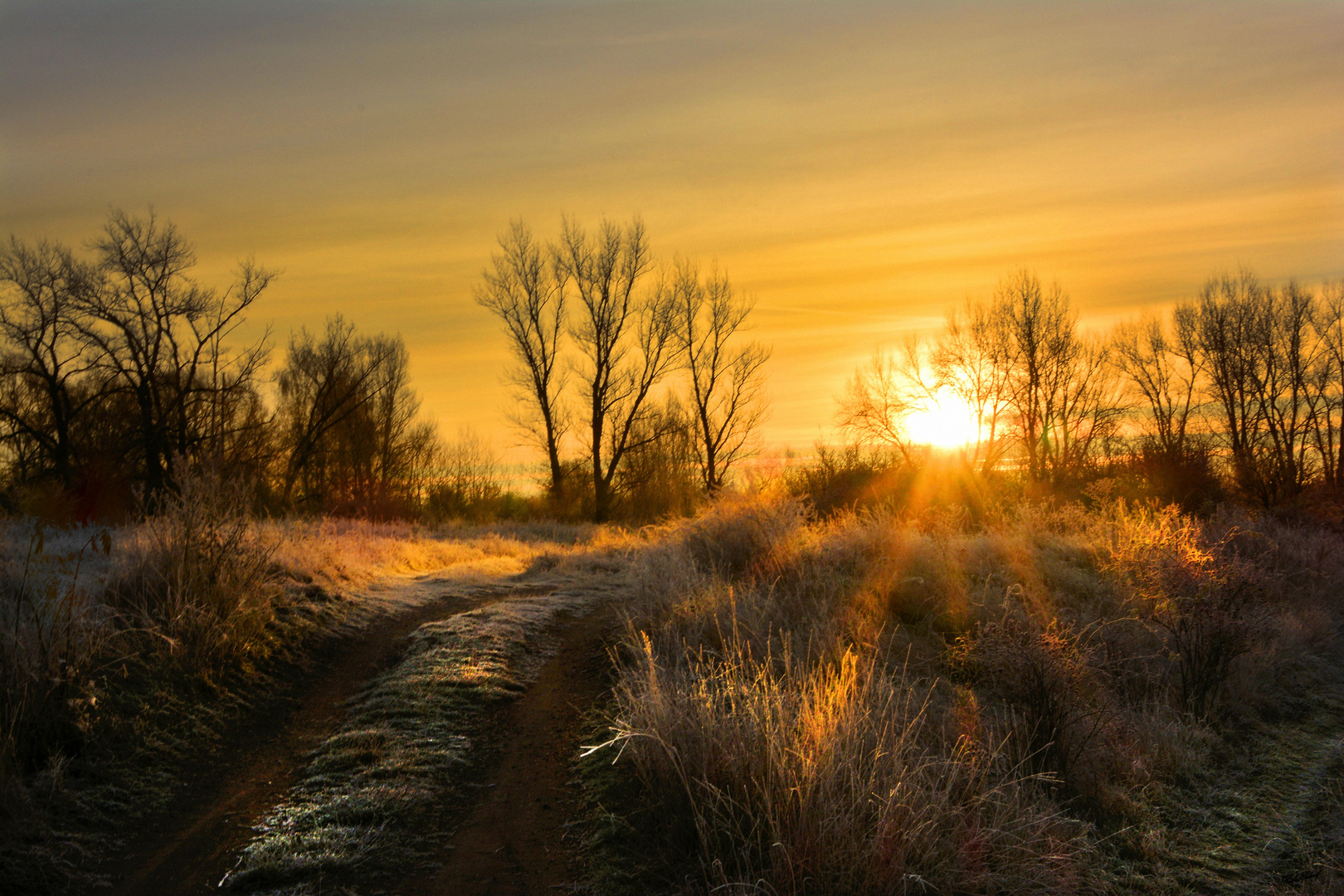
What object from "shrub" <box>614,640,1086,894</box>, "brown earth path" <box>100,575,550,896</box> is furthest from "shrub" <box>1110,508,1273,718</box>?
"brown earth path" <box>100,575,550,896</box>

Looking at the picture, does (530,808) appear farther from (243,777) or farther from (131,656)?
(131,656)

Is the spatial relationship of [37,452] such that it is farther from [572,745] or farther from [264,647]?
[572,745]

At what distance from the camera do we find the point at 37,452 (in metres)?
28.8

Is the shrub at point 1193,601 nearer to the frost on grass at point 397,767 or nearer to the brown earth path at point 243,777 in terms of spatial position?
the frost on grass at point 397,767

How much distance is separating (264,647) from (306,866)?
4.09m

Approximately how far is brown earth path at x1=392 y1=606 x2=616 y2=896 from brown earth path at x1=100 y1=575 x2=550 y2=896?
4.56 ft

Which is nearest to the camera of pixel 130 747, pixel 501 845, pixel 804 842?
pixel 804 842

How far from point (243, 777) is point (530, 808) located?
231 centimetres

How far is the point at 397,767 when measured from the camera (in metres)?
5.91

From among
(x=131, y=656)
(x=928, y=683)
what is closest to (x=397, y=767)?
(x=131, y=656)

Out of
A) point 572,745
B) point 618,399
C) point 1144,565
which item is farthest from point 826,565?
point 618,399

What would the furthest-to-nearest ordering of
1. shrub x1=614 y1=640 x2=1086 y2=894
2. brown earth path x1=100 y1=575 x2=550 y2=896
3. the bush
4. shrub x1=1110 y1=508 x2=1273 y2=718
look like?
shrub x1=1110 y1=508 x2=1273 y2=718, the bush, brown earth path x1=100 y1=575 x2=550 y2=896, shrub x1=614 y1=640 x2=1086 y2=894

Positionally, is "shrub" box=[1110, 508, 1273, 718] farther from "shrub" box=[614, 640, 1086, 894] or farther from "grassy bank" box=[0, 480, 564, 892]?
"grassy bank" box=[0, 480, 564, 892]

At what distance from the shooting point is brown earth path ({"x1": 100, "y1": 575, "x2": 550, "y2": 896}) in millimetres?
4559
